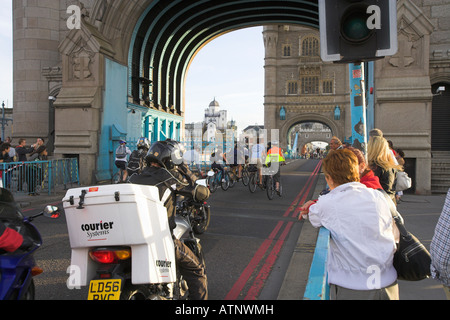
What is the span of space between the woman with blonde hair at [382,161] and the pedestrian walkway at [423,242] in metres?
1.35

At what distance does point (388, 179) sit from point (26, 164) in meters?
10.6

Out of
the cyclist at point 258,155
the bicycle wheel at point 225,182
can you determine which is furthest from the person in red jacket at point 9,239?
the bicycle wheel at point 225,182

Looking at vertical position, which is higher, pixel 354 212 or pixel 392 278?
pixel 354 212

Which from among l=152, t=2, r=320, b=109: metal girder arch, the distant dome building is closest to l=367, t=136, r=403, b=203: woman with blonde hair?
l=152, t=2, r=320, b=109: metal girder arch

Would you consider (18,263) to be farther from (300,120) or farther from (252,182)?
(300,120)

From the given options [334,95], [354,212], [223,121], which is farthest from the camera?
[223,121]

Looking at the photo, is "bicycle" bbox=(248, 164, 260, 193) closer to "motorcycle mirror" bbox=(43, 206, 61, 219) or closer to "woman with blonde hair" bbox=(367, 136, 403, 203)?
"woman with blonde hair" bbox=(367, 136, 403, 203)

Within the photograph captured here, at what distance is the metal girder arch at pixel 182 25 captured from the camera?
1942 centimetres

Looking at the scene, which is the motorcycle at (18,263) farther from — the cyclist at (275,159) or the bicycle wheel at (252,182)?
the bicycle wheel at (252,182)

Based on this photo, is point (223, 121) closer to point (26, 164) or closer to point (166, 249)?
point (26, 164)

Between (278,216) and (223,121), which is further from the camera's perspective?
(223,121)

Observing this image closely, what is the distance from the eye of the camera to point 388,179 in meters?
5.25
